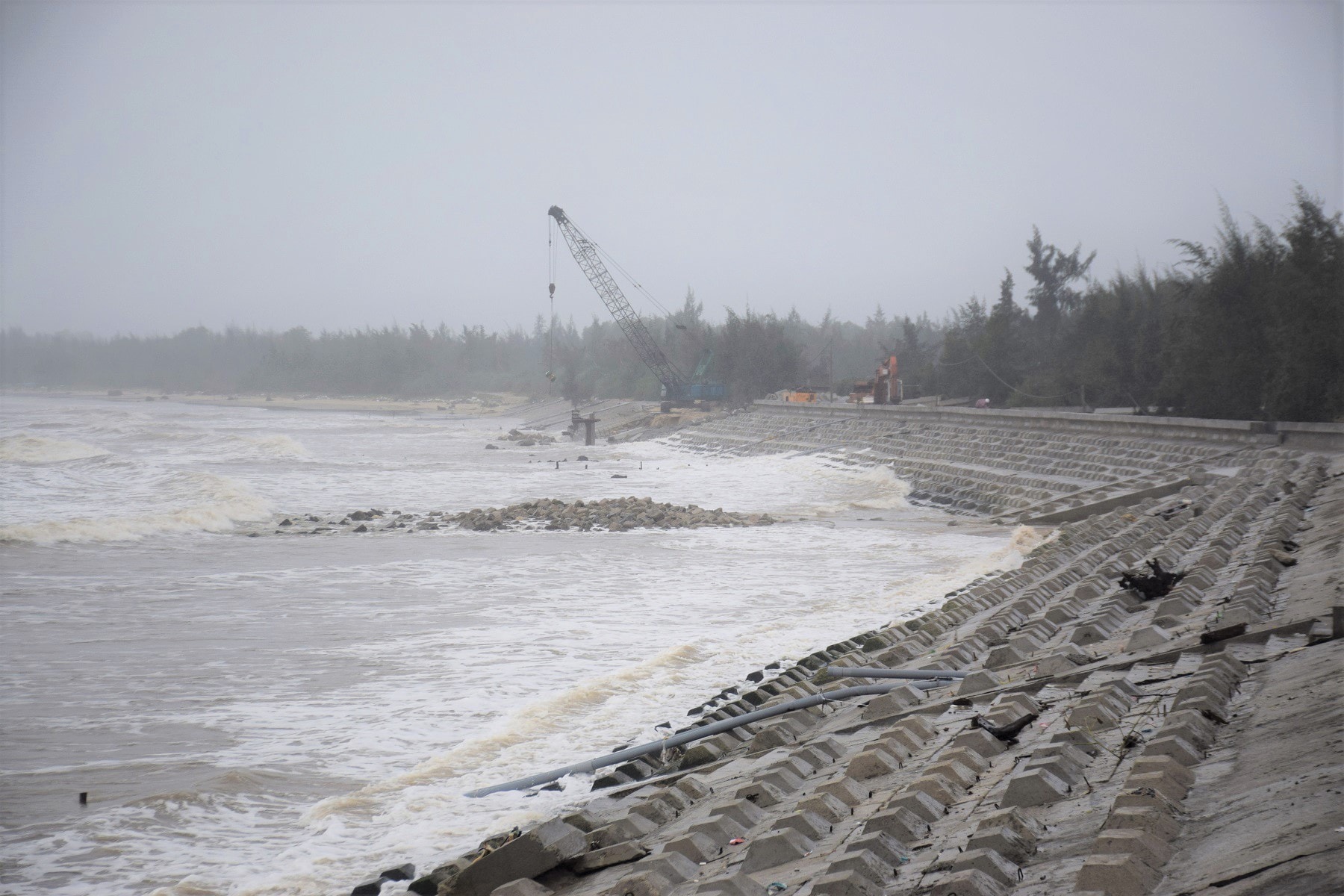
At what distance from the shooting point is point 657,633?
1130cm

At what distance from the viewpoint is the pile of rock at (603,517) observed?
23.0 meters

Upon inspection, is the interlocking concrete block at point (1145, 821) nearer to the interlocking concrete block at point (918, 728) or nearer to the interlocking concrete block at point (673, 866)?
the interlocking concrete block at point (673, 866)

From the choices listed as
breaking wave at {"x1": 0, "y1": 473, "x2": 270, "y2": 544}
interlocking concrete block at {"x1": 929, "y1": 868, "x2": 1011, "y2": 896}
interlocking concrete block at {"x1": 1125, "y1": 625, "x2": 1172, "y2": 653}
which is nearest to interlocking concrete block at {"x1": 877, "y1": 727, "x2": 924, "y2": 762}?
interlocking concrete block at {"x1": 929, "y1": 868, "x2": 1011, "y2": 896}

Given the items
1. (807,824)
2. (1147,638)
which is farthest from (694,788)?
(1147,638)

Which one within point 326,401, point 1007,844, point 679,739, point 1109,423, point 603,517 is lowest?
point 603,517

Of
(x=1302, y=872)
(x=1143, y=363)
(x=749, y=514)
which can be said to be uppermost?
(x=1143, y=363)

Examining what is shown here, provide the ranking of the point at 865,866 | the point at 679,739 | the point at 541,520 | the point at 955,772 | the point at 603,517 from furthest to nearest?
the point at 541,520, the point at 603,517, the point at 679,739, the point at 955,772, the point at 865,866

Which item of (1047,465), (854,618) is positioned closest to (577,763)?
(854,618)

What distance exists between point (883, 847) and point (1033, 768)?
88 centimetres

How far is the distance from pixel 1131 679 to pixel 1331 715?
176cm

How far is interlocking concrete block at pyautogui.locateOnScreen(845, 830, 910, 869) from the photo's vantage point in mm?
3600

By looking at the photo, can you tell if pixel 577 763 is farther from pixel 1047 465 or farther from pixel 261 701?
pixel 1047 465

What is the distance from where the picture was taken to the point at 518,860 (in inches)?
168

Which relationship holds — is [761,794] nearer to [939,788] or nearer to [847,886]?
[939,788]
